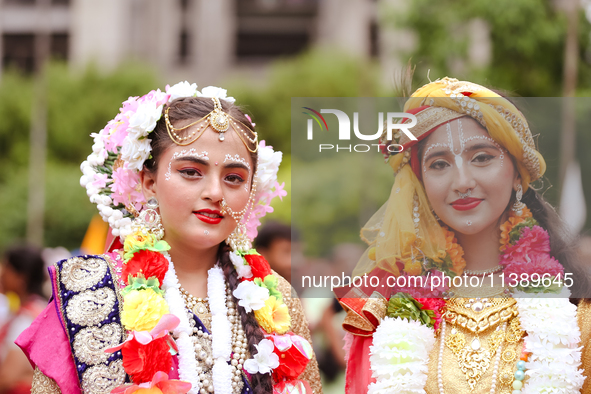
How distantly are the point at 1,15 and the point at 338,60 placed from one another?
16022 millimetres

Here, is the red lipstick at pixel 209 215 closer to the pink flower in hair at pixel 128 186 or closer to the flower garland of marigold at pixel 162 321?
the flower garland of marigold at pixel 162 321

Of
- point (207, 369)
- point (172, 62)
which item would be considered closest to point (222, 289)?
point (207, 369)

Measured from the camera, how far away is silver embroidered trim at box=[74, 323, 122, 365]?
244 centimetres

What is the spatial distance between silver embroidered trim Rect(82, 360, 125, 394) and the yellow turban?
99 centimetres

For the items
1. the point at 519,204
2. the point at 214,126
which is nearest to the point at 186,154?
the point at 214,126

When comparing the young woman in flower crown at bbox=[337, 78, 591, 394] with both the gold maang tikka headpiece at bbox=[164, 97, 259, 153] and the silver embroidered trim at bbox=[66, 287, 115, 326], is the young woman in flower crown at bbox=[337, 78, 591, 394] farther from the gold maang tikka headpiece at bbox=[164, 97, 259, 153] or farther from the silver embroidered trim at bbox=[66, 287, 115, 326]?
the silver embroidered trim at bbox=[66, 287, 115, 326]

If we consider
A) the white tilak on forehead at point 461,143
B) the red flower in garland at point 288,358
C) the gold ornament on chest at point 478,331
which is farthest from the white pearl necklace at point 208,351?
the white tilak on forehead at point 461,143

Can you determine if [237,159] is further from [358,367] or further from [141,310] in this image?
[358,367]

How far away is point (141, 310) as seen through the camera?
8.29 ft

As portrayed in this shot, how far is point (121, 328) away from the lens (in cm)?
254

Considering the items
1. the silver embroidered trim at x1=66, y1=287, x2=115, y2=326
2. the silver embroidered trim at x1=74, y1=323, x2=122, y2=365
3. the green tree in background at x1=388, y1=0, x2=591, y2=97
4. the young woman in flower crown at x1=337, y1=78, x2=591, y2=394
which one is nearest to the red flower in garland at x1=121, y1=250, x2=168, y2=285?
the silver embroidered trim at x1=66, y1=287, x2=115, y2=326

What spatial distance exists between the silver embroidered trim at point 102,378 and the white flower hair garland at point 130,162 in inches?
22.6

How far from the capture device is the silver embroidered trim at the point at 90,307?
98.4 inches
